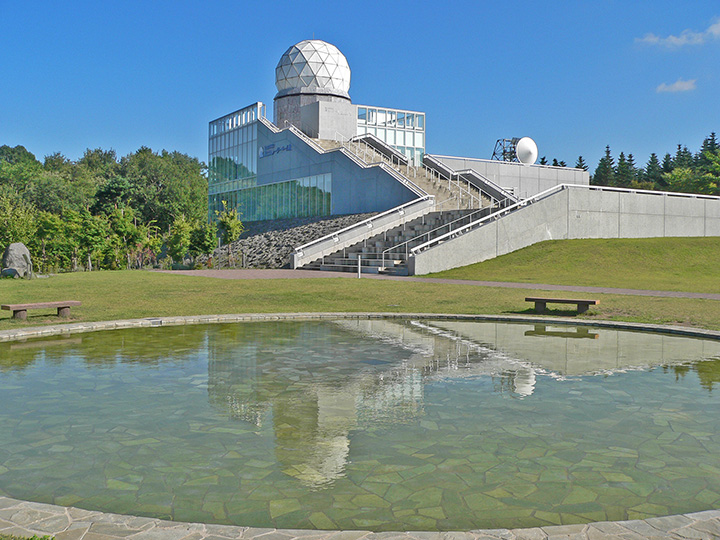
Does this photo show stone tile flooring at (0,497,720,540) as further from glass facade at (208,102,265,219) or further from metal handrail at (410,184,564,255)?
glass facade at (208,102,265,219)

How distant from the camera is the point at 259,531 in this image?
3947mm

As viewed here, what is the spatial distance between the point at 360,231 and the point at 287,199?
18.3 m

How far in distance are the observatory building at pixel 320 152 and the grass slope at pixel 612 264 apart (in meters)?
11.7

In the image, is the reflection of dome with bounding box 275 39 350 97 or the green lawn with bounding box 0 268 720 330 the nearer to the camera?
the green lawn with bounding box 0 268 720 330

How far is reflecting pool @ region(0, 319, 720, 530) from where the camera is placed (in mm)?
4676

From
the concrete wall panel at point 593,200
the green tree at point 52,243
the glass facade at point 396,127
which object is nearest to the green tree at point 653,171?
the glass facade at point 396,127

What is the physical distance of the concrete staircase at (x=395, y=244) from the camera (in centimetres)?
3189

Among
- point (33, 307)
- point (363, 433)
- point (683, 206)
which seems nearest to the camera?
point (363, 433)

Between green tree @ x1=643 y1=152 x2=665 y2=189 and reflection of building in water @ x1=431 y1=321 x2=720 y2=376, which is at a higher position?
green tree @ x1=643 y1=152 x2=665 y2=189

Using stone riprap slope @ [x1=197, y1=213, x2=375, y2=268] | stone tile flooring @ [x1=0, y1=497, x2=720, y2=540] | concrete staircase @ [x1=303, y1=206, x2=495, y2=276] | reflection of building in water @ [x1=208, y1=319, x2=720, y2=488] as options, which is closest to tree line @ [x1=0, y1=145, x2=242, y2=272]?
stone riprap slope @ [x1=197, y1=213, x2=375, y2=268]

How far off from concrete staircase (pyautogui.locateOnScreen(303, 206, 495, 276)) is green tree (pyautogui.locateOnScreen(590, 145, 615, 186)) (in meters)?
67.1

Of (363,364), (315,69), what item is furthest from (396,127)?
(363,364)

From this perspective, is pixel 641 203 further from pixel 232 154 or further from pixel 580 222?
pixel 232 154

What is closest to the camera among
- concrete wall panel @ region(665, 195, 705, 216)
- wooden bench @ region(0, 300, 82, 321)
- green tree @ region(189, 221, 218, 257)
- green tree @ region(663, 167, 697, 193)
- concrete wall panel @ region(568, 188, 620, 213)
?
wooden bench @ region(0, 300, 82, 321)
